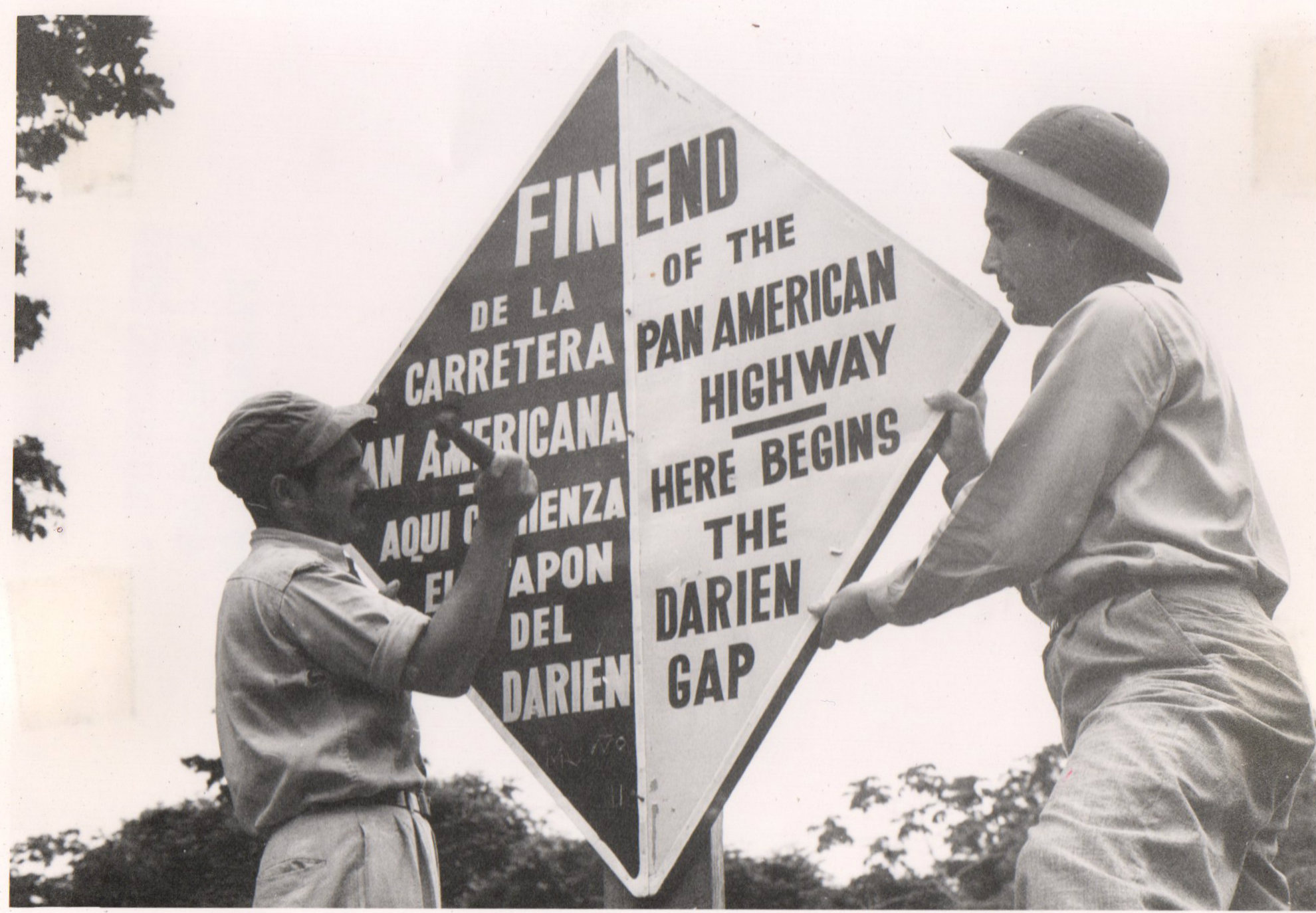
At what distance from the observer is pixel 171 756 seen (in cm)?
433

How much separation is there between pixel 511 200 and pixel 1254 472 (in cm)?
199

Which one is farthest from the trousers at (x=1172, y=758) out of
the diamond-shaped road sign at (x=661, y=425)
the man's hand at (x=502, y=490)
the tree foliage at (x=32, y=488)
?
the tree foliage at (x=32, y=488)

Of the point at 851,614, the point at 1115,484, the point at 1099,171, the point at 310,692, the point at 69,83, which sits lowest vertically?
the point at 310,692

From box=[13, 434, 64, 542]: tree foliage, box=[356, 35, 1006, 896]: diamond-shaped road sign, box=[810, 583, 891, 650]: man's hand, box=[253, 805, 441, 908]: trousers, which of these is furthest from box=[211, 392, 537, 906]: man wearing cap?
box=[13, 434, 64, 542]: tree foliage

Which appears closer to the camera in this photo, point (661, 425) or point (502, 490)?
point (502, 490)

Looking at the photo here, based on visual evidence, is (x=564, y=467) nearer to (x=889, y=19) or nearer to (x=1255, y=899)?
Answer: (x=889, y=19)

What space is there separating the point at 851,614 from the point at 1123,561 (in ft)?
2.24

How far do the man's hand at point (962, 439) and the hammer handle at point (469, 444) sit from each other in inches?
38.2

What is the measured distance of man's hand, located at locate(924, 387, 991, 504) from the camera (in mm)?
3865

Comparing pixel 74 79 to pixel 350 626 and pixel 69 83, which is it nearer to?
pixel 69 83

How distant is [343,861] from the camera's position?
3535mm

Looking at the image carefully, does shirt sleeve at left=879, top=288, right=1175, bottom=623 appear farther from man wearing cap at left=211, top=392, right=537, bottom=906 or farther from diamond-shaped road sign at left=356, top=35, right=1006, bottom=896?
man wearing cap at left=211, top=392, right=537, bottom=906

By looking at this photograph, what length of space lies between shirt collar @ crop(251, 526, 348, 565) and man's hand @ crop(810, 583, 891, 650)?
106 cm

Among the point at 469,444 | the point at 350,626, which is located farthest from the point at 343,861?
the point at 469,444
